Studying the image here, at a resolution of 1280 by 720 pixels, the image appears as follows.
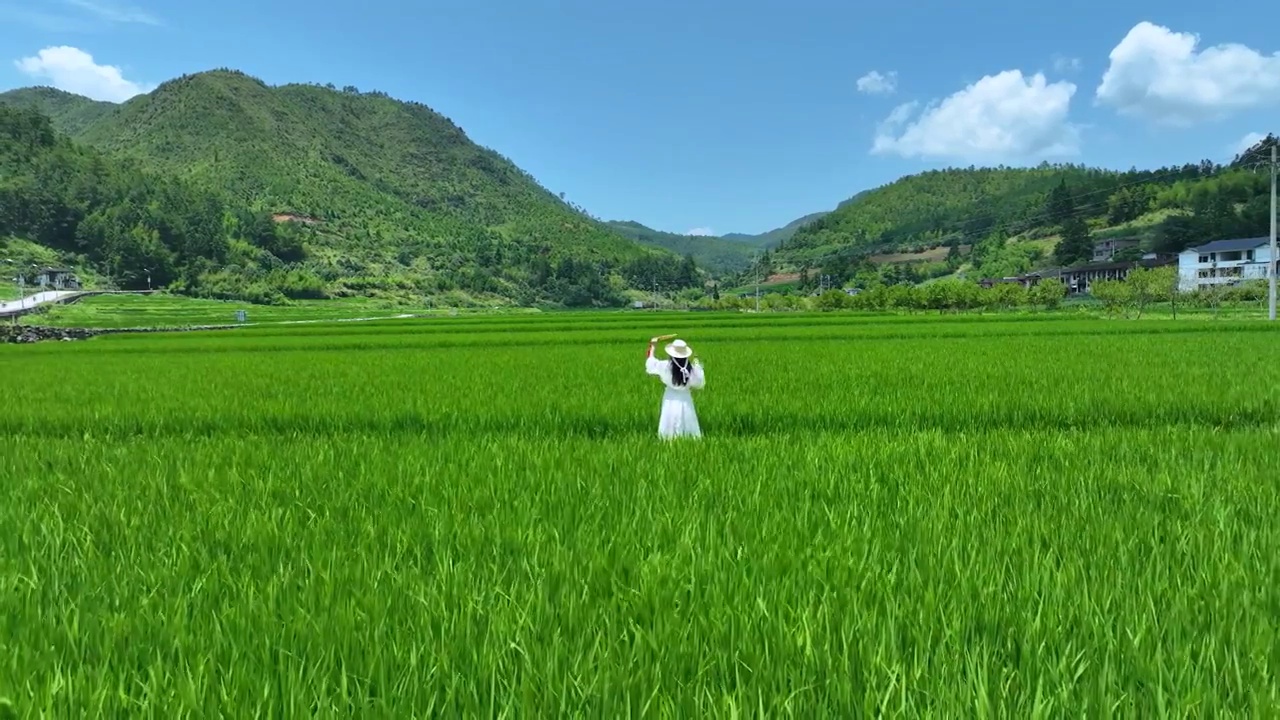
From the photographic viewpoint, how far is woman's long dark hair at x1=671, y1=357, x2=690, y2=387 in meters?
5.63

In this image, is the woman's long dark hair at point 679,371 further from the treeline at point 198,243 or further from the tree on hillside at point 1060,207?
the tree on hillside at point 1060,207

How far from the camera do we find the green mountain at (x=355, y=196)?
343 ft

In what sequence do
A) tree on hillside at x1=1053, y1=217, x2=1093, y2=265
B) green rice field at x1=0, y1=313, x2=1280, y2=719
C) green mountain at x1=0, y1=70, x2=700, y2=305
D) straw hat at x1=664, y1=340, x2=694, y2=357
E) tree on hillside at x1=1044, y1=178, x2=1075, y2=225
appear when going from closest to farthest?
green rice field at x1=0, y1=313, x2=1280, y2=719 < straw hat at x1=664, y1=340, x2=694, y2=357 < tree on hillside at x1=1053, y1=217, x2=1093, y2=265 < green mountain at x1=0, y1=70, x2=700, y2=305 < tree on hillside at x1=1044, y1=178, x2=1075, y2=225

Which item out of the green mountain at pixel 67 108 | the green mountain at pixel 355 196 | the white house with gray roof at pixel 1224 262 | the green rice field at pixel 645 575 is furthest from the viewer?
the green mountain at pixel 67 108

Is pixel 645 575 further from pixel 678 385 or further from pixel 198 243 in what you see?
pixel 198 243

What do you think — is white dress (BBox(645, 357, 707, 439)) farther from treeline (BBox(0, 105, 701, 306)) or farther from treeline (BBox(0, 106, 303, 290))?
treeline (BBox(0, 106, 303, 290))

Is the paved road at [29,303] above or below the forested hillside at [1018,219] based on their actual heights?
below

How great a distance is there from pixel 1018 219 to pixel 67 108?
9708 inches

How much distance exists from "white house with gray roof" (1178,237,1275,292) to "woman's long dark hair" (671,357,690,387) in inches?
3175

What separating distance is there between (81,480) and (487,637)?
380 cm

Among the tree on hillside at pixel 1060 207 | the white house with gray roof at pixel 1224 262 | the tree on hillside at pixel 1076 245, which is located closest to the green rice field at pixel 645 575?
the white house with gray roof at pixel 1224 262

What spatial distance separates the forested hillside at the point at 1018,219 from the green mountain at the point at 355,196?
4198 cm

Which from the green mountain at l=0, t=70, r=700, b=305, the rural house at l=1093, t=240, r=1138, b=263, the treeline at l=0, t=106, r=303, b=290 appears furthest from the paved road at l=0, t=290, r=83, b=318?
the rural house at l=1093, t=240, r=1138, b=263

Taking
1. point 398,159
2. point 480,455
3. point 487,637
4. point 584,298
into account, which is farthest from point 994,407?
point 398,159
